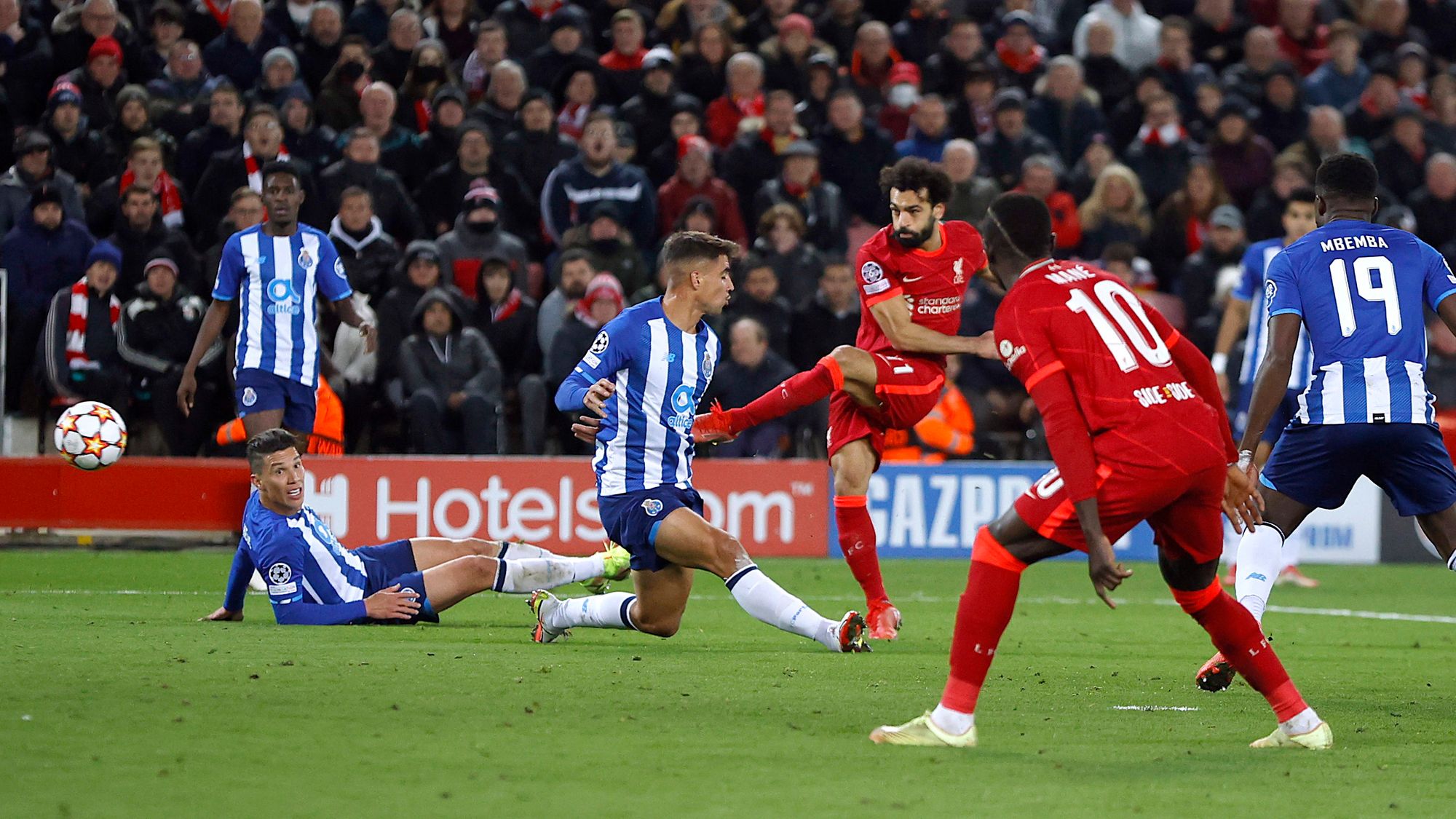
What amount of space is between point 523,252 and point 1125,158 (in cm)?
623

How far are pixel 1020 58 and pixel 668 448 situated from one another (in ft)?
38.4

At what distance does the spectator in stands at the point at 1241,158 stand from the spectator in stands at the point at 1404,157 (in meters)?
1.32

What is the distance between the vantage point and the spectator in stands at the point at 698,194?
1550cm

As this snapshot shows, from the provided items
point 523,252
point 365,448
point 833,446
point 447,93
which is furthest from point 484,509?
point 833,446

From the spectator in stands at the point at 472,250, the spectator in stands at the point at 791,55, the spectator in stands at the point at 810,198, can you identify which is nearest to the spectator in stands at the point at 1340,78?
the spectator in stands at the point at 791,55

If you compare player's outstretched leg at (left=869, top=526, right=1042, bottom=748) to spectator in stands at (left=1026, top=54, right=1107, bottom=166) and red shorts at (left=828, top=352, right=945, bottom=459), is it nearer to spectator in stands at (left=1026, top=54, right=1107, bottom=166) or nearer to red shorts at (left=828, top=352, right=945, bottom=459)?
red shorts at (left=828, top=352, right=945, bottom=459)

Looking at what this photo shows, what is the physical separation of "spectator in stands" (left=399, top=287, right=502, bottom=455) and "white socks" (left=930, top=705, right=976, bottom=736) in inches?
352

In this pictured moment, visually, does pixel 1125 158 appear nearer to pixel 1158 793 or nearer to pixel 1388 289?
pixel 1388 289

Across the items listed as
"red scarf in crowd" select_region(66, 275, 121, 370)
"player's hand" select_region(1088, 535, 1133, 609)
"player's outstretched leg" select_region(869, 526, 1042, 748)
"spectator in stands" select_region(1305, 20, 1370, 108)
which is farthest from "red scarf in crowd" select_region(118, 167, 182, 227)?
"spectator in stands" select_region(1305, 20, 1370, 108)

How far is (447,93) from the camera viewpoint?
15438 mm

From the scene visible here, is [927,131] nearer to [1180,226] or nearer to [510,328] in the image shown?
[1180,226]

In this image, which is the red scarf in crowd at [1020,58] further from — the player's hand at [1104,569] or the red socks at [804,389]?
the player's hand at [1104,569]

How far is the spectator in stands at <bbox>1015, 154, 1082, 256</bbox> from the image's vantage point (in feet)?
52.3

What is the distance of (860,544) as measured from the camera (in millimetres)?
8633
